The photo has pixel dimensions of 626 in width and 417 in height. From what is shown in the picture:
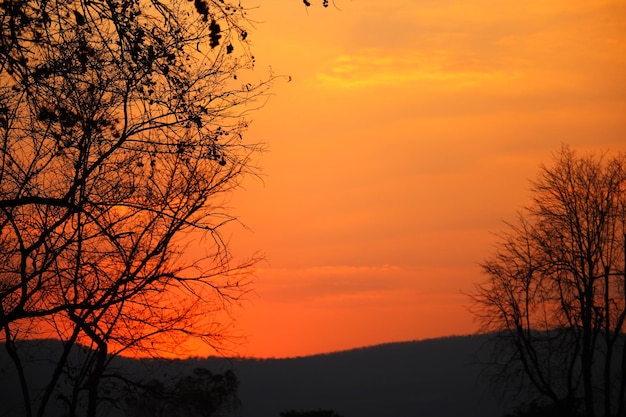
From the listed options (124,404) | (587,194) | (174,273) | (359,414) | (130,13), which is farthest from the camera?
(359,414)

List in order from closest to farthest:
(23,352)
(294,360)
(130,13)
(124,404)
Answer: (130,13) → (23,352) → (124,404) → (294,360)

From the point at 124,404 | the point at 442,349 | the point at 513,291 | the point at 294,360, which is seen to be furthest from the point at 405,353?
the point at 124,404

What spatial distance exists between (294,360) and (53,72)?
351ft

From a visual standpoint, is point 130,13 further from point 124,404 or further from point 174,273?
point 124,404

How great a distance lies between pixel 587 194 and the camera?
30.5 meters

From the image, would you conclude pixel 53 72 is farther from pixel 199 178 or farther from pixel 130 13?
pixel 199 178

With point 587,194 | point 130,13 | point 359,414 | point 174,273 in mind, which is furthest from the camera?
point 359,414

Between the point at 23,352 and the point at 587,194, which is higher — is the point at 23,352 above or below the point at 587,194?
below

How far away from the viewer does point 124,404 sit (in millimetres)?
17219

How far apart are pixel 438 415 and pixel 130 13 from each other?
5018 inches

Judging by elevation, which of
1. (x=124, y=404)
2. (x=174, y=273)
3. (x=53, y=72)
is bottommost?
(x=124, y=404)

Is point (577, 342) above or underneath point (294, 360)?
underneath

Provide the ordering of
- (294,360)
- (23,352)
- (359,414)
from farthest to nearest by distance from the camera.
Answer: (359,414), (294,360), (23,352)

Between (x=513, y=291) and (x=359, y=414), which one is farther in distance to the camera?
(x=359, y=414)
